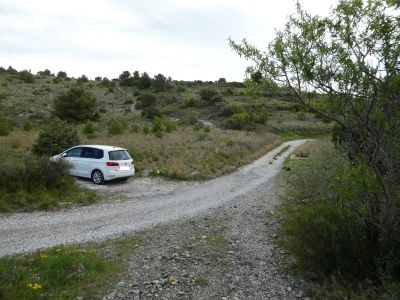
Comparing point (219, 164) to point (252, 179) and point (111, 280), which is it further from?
point (111, 280)

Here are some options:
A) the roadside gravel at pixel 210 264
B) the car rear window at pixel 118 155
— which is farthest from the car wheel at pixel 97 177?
the roadside gravel at pixel 210 264

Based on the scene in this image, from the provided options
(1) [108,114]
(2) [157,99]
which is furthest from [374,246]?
(2) [157,99]

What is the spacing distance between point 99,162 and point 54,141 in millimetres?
5249

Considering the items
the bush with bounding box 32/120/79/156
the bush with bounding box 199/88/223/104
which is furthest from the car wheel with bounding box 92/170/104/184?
the bush with bounding box 199/88/223/104

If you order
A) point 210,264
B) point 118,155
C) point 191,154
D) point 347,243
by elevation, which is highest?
point 118,155

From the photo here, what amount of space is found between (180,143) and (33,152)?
10.5 metres

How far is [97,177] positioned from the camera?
48.5 feet

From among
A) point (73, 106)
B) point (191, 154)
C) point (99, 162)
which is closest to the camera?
point (99, 162)

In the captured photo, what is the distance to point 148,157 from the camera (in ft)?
Result: 65.9

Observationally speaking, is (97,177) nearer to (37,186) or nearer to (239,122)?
(37,186)

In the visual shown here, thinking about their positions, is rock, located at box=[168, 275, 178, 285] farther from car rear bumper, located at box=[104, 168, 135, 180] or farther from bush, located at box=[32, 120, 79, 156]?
bush, located at box=[32, 120, 79, 156]

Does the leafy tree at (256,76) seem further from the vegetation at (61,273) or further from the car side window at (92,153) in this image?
the car side window at (92,153)

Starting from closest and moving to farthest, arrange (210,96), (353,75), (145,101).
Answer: (353,75) → (145,101) → (210,96)

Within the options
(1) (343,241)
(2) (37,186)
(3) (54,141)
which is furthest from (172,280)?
(3) (54,141)
